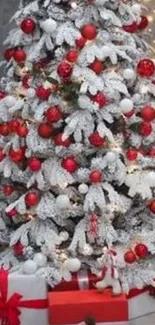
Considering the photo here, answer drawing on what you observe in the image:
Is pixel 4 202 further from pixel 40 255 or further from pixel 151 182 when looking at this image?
pixel 151 182

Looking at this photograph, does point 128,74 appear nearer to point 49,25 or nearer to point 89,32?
point 89,32

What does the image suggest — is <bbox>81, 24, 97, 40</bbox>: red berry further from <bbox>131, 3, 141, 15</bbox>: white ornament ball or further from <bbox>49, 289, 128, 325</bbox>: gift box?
<bbox>49, 289, 128, 325</bbox>: gift box

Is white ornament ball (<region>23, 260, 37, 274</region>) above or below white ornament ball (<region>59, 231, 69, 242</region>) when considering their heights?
below

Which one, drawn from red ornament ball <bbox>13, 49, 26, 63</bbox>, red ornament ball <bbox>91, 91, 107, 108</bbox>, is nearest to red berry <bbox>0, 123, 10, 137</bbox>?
red ornament ball <bbox>13, 49, 26, 63</bbox>

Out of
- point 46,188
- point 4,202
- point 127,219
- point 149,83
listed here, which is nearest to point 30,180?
point 46,188

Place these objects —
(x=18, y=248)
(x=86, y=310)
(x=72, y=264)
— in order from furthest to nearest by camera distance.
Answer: (x=18, y=248), (x=72, y=264), (x=86, y=310)

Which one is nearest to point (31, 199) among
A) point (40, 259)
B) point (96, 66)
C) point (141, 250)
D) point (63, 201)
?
point (63, 201)
